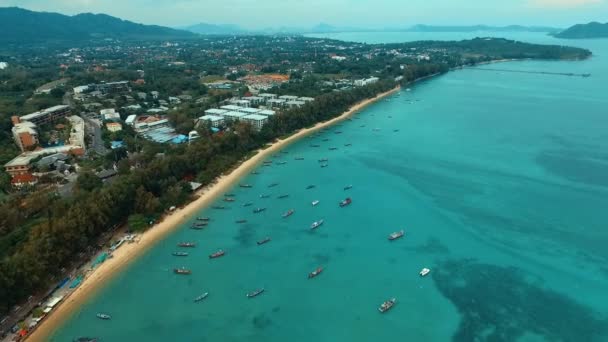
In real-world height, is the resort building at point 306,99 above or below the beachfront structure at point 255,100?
above

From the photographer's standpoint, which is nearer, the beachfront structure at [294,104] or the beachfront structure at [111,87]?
the beachfront structure at [294,104]

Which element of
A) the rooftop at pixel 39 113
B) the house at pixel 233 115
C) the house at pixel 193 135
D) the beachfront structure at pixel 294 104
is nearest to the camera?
the house at pixel 193 135

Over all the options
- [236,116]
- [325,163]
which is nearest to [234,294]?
[325,163]

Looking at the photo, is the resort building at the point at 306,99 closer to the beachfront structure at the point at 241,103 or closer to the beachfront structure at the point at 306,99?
the beachfront structure at the point at 306,99

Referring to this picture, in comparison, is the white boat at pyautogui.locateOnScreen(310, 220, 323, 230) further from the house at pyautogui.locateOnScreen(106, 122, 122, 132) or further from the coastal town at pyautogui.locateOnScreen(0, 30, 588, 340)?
the house at pyautogui.locateOnScreen(106, 122, 122, 132)

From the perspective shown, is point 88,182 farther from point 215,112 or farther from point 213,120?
point 215,112

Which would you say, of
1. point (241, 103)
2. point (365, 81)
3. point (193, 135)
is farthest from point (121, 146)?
point (365, 81)

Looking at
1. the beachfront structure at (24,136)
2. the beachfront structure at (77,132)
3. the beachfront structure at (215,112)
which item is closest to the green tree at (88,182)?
the beachfront structure at (77,132)
